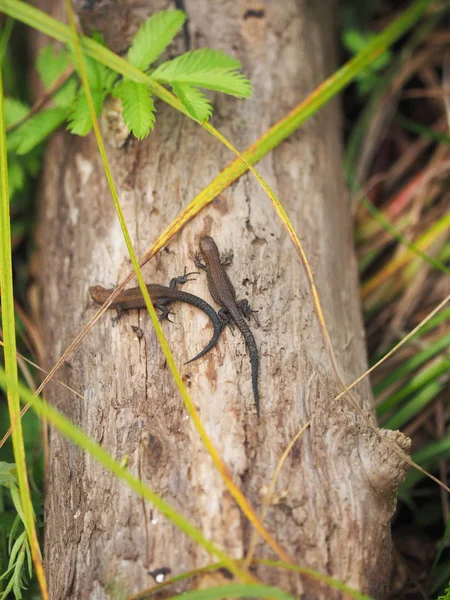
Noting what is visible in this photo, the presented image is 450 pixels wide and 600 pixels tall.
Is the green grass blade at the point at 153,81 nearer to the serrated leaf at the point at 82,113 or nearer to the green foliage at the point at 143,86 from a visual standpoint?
the green foliage at the point at 143,86

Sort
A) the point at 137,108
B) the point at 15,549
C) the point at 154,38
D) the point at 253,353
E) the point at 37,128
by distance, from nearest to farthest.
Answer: the point at 15,549
the point at 253,353
the point at 137,108
the point at 154,38
the point at 37,128

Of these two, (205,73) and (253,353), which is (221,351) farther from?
(205,73)

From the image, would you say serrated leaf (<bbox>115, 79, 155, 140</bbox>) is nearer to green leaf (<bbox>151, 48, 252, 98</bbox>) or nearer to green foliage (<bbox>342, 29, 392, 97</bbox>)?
green leaf (<bbox>151, 48, 252, 98</bbox>)

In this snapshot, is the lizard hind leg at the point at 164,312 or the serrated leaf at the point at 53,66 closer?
the lizard hind leg at the point at 164,312

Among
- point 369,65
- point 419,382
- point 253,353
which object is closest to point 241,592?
point 253,353

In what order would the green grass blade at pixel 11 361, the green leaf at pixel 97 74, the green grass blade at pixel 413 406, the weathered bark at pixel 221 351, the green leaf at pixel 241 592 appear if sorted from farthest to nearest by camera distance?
the green grass blade at pixel 413 406, the green leaf at pixel 97 74, the weathered bark at pixel 221 351, the green grass blade at pixel 11 361, the green leaf at pixel 241 592

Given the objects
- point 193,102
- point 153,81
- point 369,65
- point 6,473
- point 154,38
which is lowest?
point 6,473

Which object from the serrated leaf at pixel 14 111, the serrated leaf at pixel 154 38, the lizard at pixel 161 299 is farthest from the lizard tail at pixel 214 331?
the serrated leaf at pixel 14 111

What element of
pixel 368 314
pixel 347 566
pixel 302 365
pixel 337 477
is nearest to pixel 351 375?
pixel 302 365
